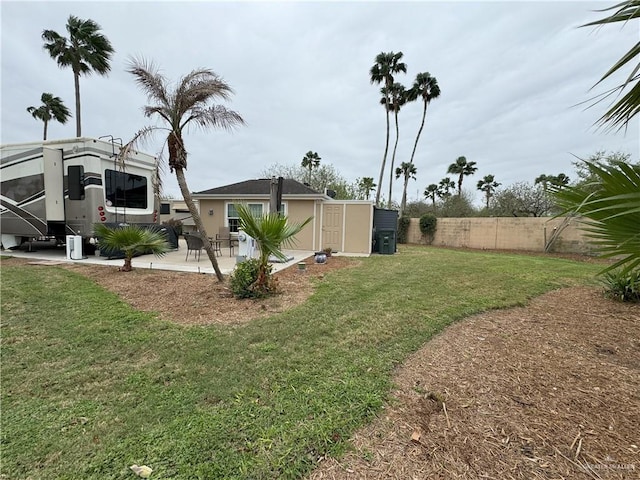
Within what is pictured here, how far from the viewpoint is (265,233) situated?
4793 millimetres

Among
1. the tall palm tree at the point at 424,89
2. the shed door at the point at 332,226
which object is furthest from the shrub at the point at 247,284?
the tall palm tree at the point at 424,89

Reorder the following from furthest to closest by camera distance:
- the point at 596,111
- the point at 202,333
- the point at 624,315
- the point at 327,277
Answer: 1. the point at 327,277
2. the point at 624,315
3. the point at 202,333
4. the point at 596,111

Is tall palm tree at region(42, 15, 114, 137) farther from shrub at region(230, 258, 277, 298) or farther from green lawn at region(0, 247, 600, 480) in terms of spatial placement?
shrub at region(230, 258, 277, 298)

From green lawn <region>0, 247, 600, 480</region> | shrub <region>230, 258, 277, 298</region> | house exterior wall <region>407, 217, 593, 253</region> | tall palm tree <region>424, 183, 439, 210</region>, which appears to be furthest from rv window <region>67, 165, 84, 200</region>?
tall palm tree <region>424, 183, 439, 210</region>

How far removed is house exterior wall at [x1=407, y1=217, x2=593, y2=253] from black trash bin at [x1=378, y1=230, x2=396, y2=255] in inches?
306

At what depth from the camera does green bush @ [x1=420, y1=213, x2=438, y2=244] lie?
18.4 metres

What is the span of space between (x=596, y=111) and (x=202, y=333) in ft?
14.1

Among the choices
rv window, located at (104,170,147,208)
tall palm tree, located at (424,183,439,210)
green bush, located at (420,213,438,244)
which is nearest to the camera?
rv window, located at (104,170,147,208)

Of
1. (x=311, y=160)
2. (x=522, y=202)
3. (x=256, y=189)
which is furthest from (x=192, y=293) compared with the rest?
(x=311, y=160)

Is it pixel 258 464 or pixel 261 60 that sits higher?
pixel 261 60

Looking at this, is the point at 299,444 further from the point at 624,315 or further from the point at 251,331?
the point at 624,315

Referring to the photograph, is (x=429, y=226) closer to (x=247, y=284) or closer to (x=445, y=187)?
(x=247, y=284)

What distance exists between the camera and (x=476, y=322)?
3.94 meters

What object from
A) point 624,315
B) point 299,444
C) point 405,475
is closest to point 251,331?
point 299,444
